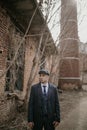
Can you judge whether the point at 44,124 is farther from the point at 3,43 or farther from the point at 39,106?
the point at 3,43

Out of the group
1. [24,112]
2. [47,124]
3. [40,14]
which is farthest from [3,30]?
[47,124]

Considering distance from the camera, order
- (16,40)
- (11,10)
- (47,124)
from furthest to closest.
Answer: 1. (16,40)
2. (11,10)
3. (47,124)

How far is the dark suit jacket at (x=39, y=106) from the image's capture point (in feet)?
13.4

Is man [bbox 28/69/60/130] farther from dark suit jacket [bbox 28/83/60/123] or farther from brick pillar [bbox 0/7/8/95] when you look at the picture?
brick pillar [bbox 0/7/8/95]

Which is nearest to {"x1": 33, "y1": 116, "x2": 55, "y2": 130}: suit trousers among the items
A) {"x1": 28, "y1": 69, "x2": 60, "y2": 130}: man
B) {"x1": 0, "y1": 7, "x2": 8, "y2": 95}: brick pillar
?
{"x1": 28, "y1": 69, "x2": 60, "y2": 130}: man

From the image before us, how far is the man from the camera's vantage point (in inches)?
161

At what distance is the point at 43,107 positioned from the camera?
13.4 ft

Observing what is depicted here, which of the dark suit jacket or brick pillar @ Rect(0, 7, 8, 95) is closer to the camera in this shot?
the dark suit jacket

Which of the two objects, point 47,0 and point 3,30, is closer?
point 3,30

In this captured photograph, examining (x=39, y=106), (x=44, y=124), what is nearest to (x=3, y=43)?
(x=39, y=106)

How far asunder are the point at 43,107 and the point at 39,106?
0.26 feet

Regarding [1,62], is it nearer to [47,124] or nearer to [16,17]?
[16,17]

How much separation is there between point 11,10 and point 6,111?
3585mm

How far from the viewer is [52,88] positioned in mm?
4242
